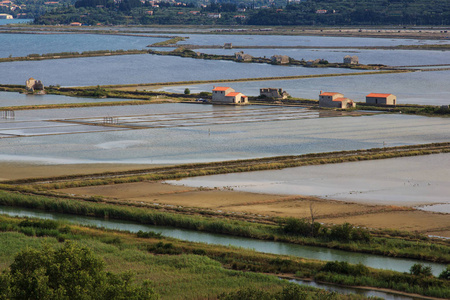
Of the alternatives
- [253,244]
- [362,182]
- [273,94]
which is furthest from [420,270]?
[273,94]

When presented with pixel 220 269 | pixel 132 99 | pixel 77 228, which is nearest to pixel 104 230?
pixel 77 228

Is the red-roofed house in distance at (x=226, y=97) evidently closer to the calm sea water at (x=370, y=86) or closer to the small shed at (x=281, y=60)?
the calm sea water at (x=370, y=86)

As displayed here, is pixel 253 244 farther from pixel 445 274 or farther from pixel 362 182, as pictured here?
pixel 362 182

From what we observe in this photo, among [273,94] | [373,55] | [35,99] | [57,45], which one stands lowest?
[35,99]

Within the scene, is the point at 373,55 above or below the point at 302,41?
below

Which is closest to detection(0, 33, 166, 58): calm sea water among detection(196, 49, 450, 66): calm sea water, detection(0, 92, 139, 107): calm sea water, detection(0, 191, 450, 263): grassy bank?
detection(196, 49, 450, 66): calm sea water

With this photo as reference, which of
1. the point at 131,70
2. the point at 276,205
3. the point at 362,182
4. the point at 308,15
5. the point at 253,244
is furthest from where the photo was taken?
the point at 308,15

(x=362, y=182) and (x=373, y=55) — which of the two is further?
(x=373, y=55)

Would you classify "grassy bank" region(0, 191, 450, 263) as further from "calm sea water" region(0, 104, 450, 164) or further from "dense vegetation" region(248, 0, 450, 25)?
"dense vegetation" region(248, 0, 450, 25)
